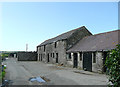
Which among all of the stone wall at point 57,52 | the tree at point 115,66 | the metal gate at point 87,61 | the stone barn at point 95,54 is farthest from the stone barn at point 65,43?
the tree at point 115,66

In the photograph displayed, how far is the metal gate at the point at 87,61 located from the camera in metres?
17.2

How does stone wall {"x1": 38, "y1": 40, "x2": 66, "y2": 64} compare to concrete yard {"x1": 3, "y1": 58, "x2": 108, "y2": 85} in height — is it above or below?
above

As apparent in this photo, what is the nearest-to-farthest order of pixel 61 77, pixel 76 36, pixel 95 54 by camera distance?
pixel 61 77
pixel 95 54
pixel 76 36

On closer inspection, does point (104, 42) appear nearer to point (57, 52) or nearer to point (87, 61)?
point (87, 61)

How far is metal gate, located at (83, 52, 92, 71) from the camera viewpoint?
17.2 m

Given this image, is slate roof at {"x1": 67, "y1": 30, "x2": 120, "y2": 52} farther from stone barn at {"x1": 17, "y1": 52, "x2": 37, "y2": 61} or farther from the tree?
stone barn at {"x1": 17, "y1": 52, "x2": 37, "y2": 61}

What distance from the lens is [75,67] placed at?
20.8 m

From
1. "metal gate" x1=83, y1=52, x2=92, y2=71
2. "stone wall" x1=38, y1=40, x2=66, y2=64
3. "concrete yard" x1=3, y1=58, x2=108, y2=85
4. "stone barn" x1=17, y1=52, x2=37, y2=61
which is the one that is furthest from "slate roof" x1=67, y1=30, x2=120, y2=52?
"stone barn" x1=17, y1=52, x2=37, y2=61

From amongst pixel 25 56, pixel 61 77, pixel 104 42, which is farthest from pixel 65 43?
pixel 25 56

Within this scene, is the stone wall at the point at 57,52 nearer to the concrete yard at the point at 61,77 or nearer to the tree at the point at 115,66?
the concrete yard at the point at 61,77

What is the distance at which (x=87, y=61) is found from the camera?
17797 millimetres

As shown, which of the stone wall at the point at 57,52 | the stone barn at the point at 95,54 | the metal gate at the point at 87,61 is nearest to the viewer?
the stone barn at the point at 95,54

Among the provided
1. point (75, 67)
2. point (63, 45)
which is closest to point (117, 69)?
point (75, 67)

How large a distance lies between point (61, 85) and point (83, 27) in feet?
59.4
